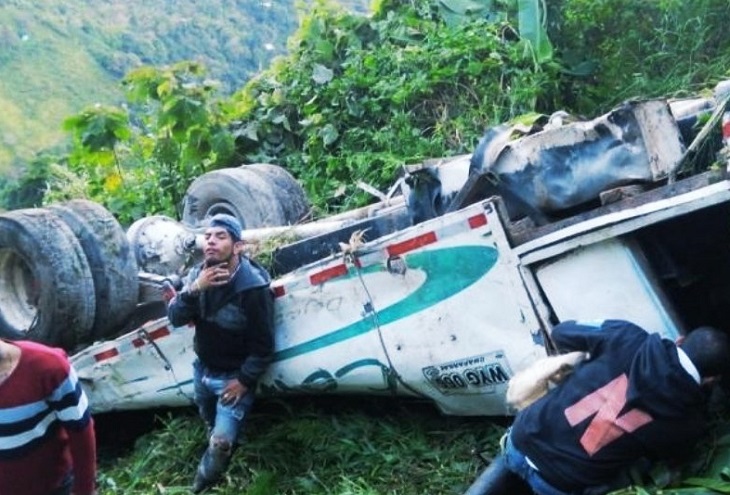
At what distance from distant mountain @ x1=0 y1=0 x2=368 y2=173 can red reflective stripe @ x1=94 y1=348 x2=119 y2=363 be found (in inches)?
1581

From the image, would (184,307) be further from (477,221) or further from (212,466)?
(477,221)

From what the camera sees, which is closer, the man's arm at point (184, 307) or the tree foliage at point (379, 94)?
the man's arm at point (184, 307)

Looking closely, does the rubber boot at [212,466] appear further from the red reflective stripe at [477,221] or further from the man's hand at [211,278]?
the red reflective stripe at [477,221]

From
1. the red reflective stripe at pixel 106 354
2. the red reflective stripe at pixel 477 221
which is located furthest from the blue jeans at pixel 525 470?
the red reflective stripe at pixel 106 354

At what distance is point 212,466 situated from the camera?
4.64 metres

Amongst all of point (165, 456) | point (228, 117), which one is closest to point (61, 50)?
point (228, 117)

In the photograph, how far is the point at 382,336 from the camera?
4418 mm

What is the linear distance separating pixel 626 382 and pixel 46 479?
207 centimetres

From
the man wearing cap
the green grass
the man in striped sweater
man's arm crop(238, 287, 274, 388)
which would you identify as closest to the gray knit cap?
the man wearing cap

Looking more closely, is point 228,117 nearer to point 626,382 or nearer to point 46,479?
point 46,479

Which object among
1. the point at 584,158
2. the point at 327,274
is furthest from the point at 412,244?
the point at 584,158

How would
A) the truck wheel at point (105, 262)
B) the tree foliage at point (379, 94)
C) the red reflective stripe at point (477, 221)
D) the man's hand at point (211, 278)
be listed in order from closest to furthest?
the red reflective stripe at point (477, 221), the man's hand at point (211, 278), the truck wheel at point (105, 262), the tree foliage at point (379, 94)

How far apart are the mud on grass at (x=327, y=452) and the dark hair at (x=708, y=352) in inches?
47.1

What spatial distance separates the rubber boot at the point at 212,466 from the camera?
462 centimetres
